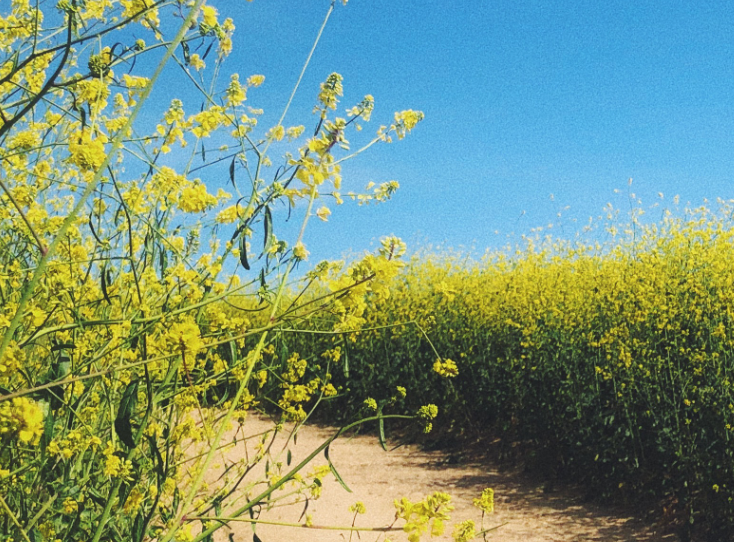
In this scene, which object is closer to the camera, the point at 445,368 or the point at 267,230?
the point at 267,230

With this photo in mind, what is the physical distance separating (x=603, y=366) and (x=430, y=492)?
59.3 inches

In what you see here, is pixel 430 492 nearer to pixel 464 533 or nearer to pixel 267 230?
pixel 464 533

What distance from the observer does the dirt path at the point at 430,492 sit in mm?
3969

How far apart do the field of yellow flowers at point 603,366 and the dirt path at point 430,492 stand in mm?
305

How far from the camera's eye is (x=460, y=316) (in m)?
6.50

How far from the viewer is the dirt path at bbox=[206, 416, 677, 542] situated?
3969 mm

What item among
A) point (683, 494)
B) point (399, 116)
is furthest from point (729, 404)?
point (399, 116)

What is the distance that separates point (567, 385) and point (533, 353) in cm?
48

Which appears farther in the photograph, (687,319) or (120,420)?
(687,319)

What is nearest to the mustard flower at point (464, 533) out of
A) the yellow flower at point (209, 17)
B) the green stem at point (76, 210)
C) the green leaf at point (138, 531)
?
the green leaf at point (138, 531)

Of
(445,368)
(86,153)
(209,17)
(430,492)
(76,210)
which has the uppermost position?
(209,17)

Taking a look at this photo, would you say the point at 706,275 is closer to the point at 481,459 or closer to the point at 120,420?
the point at 481,459

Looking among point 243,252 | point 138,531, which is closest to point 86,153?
point 243,252

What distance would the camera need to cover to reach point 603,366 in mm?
4500
